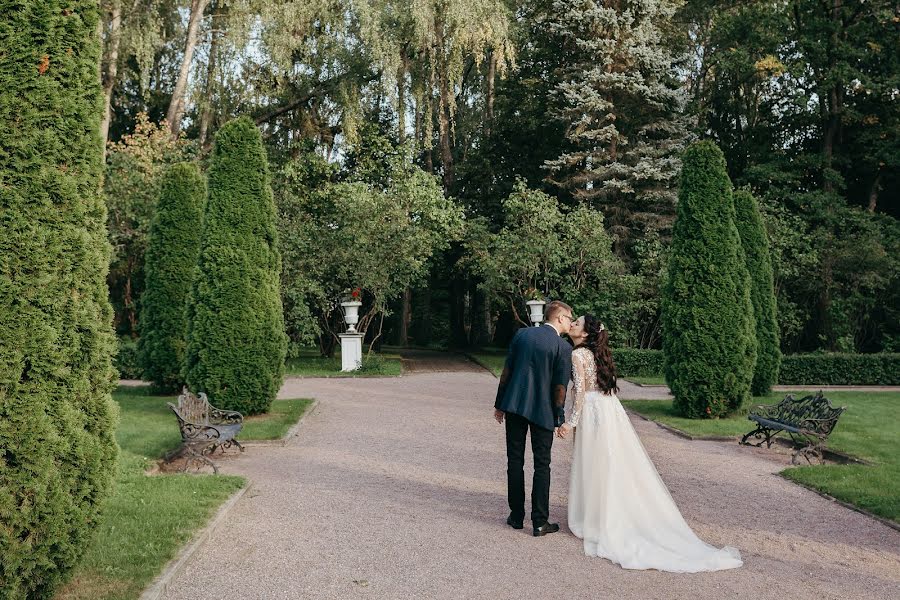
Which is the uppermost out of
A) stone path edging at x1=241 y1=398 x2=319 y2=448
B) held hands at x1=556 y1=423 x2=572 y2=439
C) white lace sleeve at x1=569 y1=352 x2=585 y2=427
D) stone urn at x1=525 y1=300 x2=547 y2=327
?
stone urn at x1=525 y1=300 x2=547 y2=327

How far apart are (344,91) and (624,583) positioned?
22.9 metres

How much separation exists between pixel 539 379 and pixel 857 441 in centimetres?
755

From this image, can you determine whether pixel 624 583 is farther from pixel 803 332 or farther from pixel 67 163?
pixel 803 332

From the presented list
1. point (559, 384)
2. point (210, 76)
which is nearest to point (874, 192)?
point (210, 76)

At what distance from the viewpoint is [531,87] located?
3178 cm

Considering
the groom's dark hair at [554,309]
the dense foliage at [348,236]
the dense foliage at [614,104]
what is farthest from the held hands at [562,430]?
the dense foliage at [614,104]

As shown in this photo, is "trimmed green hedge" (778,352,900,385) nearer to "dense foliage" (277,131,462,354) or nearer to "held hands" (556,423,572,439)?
"dense foliage" (277,131,462,354)

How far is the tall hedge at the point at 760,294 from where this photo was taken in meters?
17.9

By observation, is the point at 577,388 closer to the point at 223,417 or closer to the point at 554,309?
the point at 554,309

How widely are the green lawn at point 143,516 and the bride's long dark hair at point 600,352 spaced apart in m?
3.64

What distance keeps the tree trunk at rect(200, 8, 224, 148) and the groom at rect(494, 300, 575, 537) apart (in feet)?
71.7

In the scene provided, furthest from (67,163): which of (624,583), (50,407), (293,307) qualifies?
(293,307)

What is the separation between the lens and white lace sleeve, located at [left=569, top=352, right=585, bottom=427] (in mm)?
6742

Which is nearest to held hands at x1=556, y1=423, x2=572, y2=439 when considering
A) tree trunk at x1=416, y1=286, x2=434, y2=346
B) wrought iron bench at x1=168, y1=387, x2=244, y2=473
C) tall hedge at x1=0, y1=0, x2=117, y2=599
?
tall hedge at x1=0, y1=0, x2=117, y2=599
